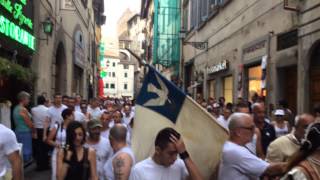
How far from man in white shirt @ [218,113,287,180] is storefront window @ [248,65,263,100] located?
1266 cm

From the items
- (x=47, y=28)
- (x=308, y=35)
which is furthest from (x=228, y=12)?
(x=308, y=35)

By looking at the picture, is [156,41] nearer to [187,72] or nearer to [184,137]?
[187,72]

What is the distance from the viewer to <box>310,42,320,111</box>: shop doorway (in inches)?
490

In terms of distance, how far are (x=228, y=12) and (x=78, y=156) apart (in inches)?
660

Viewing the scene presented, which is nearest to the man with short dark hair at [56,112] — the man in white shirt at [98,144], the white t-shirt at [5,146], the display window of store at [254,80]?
the man in white shirt at [98,144]

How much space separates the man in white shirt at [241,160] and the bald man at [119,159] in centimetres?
89

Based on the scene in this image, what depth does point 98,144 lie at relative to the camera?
6043mm

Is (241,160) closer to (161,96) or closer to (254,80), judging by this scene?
(161,96)

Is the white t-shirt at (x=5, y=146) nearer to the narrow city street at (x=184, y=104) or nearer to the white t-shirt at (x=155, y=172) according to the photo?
Answer: the narrow city street at (x=184, y=104)

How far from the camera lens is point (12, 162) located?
4934 millimetres

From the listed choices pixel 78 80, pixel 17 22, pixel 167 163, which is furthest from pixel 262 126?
pixel 78 80

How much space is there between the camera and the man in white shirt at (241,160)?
4254 millimetres

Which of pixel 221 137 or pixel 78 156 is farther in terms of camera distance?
pixel 78 156

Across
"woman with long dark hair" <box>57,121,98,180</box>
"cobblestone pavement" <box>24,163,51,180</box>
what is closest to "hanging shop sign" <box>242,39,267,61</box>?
"cobblestone pavement" <box>24,163,51,180</box>
